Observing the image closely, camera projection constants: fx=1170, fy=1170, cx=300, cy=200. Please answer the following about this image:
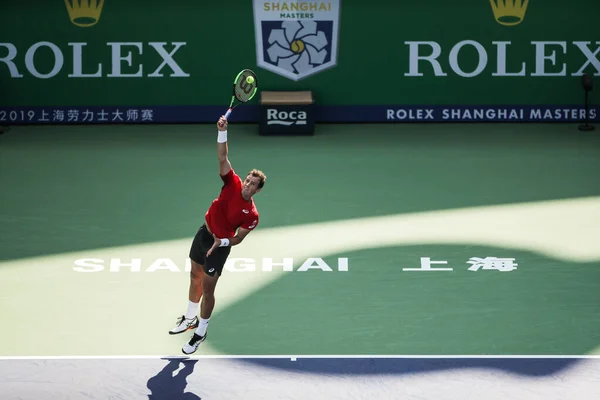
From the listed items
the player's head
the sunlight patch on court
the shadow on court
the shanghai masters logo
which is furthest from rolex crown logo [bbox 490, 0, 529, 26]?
the shadow on court

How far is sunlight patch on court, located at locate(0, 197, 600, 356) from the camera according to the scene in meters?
12.8

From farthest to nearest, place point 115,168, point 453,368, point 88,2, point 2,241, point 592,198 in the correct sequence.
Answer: point 88,2
point 115,168
point 592,198
point 2,241
point 453,368

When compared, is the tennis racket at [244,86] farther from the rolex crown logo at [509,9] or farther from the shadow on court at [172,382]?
the rolex crown logo at [509,9]

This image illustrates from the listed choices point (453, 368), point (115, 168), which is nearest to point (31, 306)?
point (453, 368)

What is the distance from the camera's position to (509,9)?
72.7 ft

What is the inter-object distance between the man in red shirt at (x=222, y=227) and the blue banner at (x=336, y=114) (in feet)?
33.8

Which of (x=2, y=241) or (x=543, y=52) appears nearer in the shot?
(x=2, y=241)

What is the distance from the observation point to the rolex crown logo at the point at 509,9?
72.6 ft

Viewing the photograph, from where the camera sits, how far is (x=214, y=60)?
22.4m

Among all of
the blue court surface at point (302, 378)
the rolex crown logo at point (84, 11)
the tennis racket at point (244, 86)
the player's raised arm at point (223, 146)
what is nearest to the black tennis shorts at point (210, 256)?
the player's raised arm at point (223, 146)

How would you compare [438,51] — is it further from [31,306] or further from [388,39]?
[31,306]

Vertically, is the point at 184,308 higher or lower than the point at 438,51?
lower

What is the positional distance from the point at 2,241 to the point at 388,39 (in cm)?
929

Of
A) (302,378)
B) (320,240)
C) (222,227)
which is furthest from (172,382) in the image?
(320,240)
